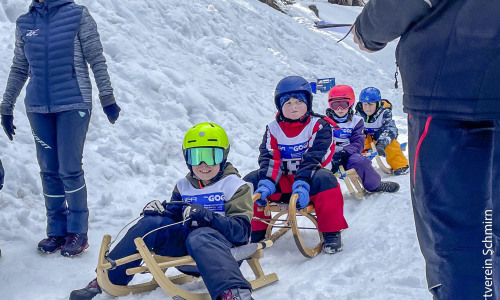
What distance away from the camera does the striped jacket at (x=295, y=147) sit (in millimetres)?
4402

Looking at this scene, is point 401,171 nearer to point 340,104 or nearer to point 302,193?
point 340,104

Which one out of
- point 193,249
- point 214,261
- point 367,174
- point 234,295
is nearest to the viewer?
point 234,295

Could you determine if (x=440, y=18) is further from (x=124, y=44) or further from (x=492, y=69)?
(x=124, y=44)

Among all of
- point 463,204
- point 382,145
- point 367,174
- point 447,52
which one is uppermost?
point 447,52

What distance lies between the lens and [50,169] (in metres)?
3.92

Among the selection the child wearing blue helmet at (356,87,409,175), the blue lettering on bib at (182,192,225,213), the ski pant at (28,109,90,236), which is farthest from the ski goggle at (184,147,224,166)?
the child wearing blue helmet at (356,87,409,175)

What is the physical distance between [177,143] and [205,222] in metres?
3.27

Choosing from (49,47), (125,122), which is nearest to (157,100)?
(125,122)

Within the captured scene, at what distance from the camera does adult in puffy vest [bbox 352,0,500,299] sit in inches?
60.5

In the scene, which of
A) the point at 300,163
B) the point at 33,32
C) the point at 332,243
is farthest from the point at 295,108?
the point at 33,32

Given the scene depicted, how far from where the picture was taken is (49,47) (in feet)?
12.5

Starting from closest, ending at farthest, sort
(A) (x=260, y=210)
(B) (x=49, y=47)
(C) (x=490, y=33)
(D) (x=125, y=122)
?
(C) (x=490, y=33) → (B) (x=49, y=47) → (A) (x=260, y=210) → (D) (x=125, y=122)

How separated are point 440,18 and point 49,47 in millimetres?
3080

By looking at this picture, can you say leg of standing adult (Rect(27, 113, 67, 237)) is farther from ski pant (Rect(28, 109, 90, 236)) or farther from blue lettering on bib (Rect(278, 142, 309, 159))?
blue lettering on bib (Rect(278, 142, 309, 159))
